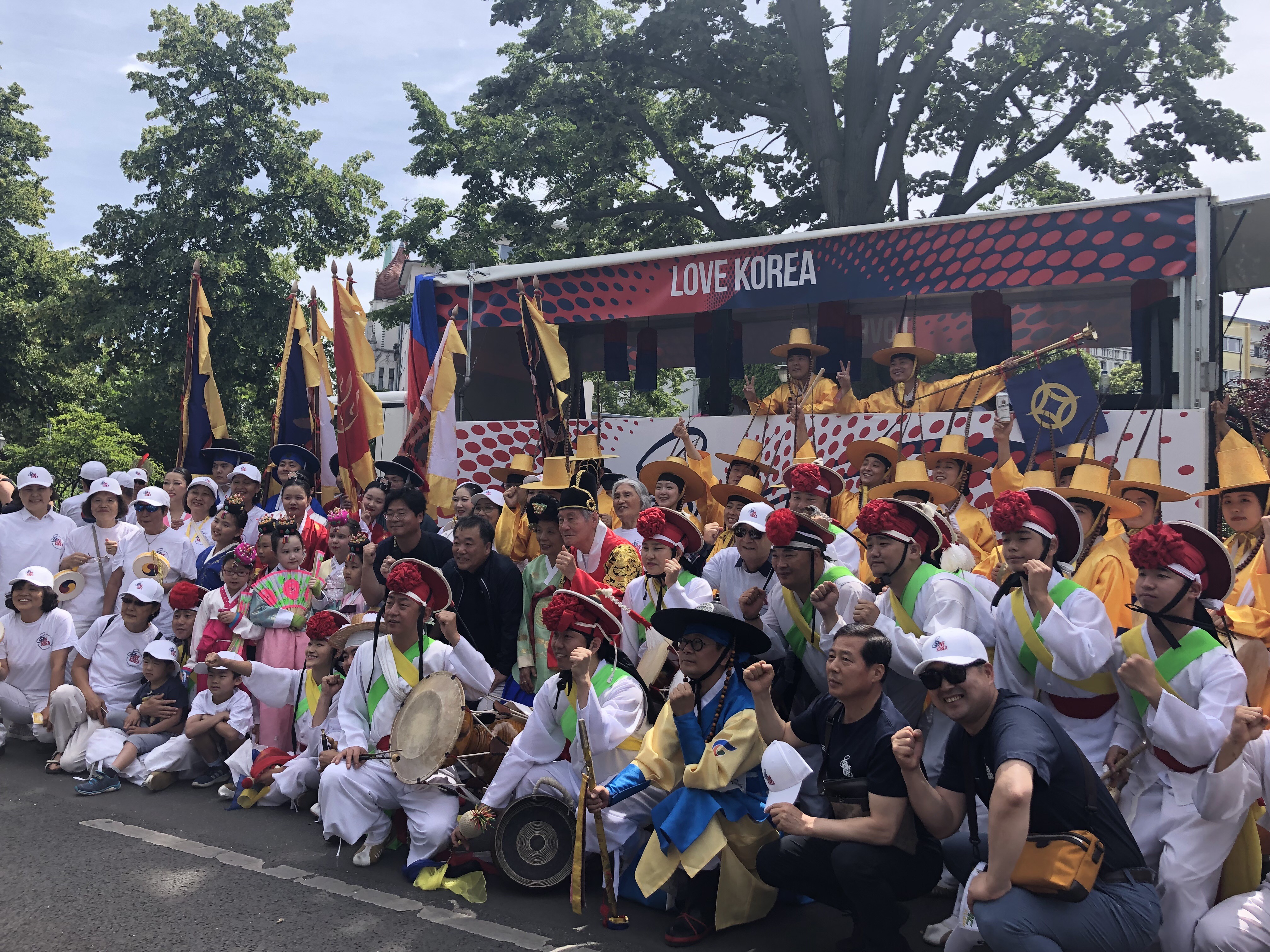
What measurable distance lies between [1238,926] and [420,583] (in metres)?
3.88

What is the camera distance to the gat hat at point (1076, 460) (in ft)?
22.1

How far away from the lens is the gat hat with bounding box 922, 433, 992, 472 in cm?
616

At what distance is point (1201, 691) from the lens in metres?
3.70

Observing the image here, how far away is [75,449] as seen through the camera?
2164 centimetres

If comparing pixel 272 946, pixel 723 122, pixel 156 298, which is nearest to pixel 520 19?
pixel 723 122

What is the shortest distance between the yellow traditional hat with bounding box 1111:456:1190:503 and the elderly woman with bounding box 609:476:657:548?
290cm

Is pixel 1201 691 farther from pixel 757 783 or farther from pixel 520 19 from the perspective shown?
pixel 520 19

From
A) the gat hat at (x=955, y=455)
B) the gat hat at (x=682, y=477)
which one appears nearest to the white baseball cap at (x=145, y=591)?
the gat hat at (x=682, y=477)

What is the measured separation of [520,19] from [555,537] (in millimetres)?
13653

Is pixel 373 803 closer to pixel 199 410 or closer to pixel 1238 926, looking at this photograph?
pixel 1238 926

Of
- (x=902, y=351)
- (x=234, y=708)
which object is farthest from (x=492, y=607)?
(x=902, y=351)

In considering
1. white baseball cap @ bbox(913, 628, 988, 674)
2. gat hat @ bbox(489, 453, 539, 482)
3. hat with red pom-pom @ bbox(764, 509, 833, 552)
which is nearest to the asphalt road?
white baseball cap @ bbox(913, 628, 988, 674)

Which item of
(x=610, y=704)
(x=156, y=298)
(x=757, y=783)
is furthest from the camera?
(x=156, y=298)

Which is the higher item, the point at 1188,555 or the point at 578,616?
the point at 1188,555
